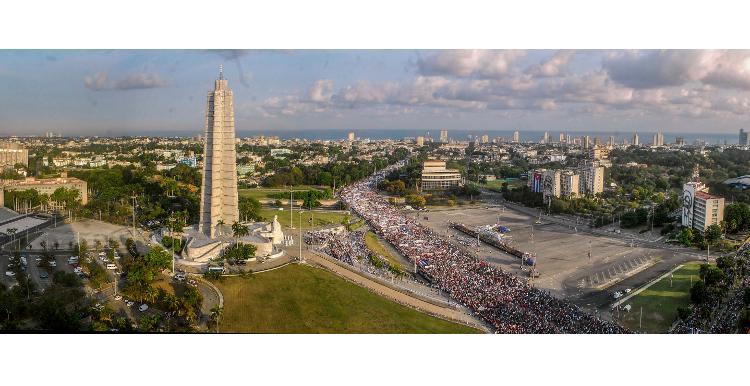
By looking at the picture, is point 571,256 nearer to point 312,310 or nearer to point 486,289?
point 486,289

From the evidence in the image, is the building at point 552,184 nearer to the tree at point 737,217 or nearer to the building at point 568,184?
the building at point 568,184

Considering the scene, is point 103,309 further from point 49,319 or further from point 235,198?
point 235,198

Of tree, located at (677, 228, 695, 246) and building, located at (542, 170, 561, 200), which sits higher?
building, located at (542, 170, 561, 200)

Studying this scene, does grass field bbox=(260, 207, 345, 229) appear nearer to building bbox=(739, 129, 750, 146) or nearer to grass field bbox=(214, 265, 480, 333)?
grass field bbox=(214, 265, 480, 333)

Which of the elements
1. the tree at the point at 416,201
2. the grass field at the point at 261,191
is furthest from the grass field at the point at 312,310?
the grass field at the point at 261,191

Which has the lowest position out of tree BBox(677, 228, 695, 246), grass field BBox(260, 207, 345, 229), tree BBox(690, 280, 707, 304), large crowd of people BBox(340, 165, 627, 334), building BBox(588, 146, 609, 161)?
large crowd of people BBox(340, 165, 627, 334)

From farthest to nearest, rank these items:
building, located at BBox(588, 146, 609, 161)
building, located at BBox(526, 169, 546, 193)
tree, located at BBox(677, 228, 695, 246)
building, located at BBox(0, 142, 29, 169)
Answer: building, located at BBox(588, 146, 609, 161)
building, located at BBox(526, 169, 546, 193)
building, located at BBox(0, 142, 29, 169)
tree, located at BBox(677, 228, 695, 246)

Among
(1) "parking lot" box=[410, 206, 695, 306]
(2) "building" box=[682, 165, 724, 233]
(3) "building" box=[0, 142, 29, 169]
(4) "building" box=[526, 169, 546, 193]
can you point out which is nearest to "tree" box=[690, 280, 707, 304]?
(1) "parking lot" box=[410, 206, 695, 306]
